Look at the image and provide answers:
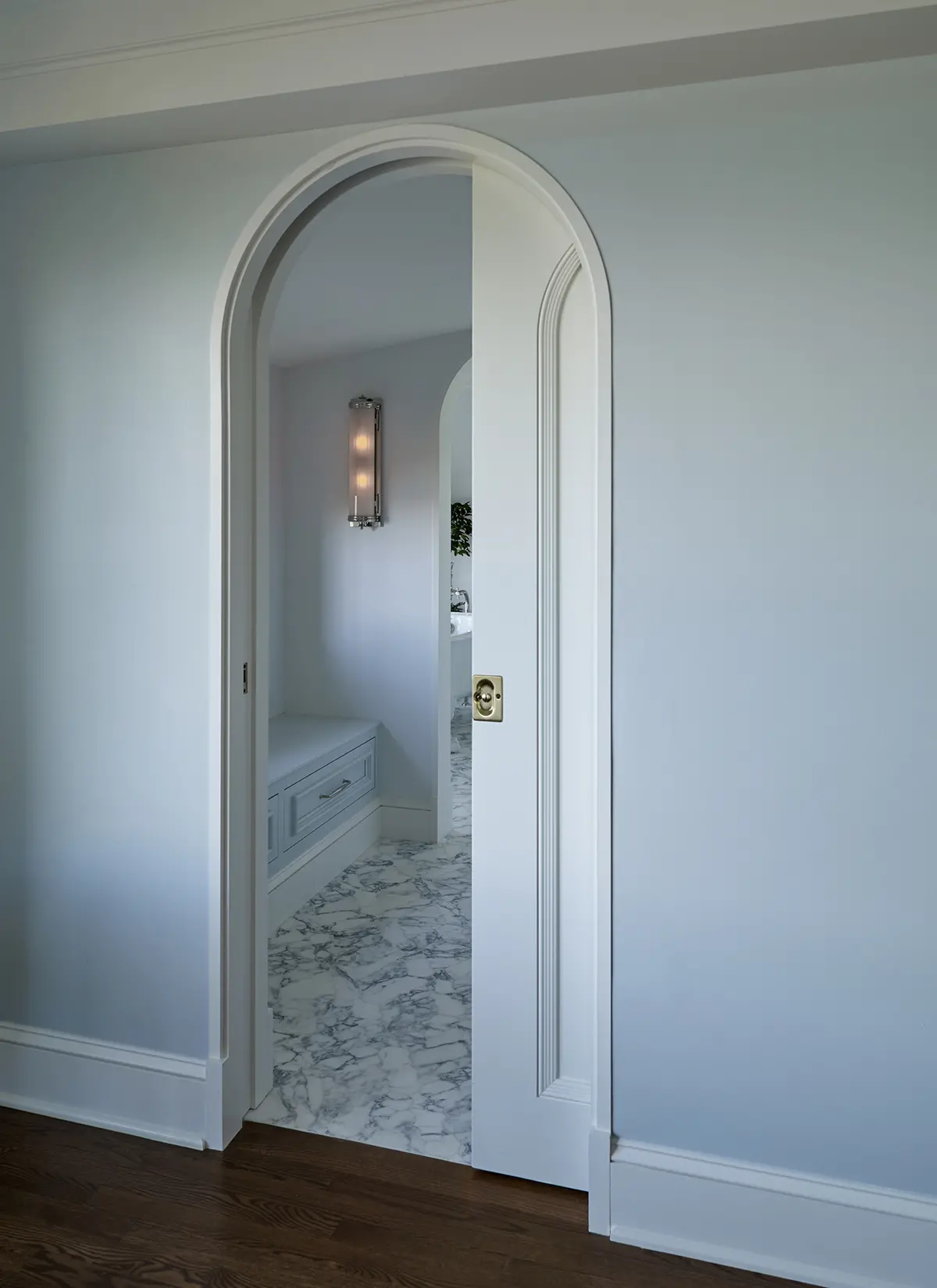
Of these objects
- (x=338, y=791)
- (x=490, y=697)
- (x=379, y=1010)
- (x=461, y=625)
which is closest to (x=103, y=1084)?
(x=379, y=1010)

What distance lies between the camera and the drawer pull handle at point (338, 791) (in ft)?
11.9

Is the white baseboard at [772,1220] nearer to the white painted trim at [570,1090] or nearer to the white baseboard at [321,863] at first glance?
the white painted trim at [570,1090]

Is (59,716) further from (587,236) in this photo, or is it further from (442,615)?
(442,615)

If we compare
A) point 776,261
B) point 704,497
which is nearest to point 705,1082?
point 704,497

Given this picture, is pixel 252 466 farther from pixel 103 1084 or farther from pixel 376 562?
pixel 376 562

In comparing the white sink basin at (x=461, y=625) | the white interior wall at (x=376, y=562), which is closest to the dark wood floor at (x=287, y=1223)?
the white interior wall at (x=376, y=562)

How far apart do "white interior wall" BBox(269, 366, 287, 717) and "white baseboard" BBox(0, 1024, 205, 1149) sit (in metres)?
2.39

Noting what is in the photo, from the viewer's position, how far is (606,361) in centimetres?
173

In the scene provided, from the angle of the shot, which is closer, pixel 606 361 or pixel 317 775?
pixel 606 361

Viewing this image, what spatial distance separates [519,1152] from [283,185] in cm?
220

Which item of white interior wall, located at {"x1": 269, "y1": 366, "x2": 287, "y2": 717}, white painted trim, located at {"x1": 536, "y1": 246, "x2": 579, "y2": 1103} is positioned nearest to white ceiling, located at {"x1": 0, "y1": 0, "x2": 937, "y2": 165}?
white painted trim, located at {"x1": 536, "y1": 246, "x2": 579, "y2": 1103}

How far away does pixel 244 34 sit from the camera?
174cm

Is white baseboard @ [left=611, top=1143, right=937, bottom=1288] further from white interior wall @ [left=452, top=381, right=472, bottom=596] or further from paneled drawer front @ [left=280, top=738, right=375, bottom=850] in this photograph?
white interior wall @ [left=452, top=381, right=472, bottom=596]

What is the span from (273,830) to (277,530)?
1.78m
